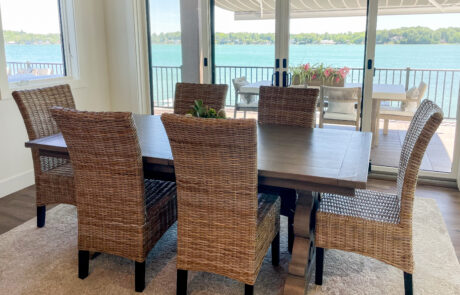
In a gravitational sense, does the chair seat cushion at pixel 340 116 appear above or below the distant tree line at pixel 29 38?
below

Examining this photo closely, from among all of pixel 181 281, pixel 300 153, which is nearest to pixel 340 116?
pixel 300 153

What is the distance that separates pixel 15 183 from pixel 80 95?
1226 millimetres

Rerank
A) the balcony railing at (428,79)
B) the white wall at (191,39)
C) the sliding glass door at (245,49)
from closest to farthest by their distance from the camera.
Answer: the balcony railing at (428,79), the sliding glass door at (245,49), the white wall at (191,39)

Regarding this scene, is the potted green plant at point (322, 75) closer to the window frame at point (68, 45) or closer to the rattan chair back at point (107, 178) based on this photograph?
the window frame at point (68, 45)

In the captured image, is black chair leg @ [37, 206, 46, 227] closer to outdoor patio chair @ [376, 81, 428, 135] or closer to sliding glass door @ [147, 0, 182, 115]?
sliding glass door @ [147, 0, 182, 115]

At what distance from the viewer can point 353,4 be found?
3941 millimetres

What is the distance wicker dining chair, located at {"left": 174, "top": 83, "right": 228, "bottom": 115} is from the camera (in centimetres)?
340

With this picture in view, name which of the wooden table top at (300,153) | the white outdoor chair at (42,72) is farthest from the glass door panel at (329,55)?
the white outdoor chair at (42,72)

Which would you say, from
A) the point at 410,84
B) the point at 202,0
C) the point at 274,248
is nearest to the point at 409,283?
the point at 274,248

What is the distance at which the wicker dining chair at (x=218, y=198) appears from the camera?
1.78m

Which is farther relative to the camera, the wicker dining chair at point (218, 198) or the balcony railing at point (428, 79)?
the balcony railing at point (428, 79)

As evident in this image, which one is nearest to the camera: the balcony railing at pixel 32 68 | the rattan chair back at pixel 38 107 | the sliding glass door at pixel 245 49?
the rattan chair back at pixel 38 107

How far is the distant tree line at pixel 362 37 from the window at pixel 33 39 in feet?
5.76

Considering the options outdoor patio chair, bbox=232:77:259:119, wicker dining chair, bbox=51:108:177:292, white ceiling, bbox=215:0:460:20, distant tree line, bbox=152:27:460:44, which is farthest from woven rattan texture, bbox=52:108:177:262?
white ceiling, bbox=215:0:460:20
